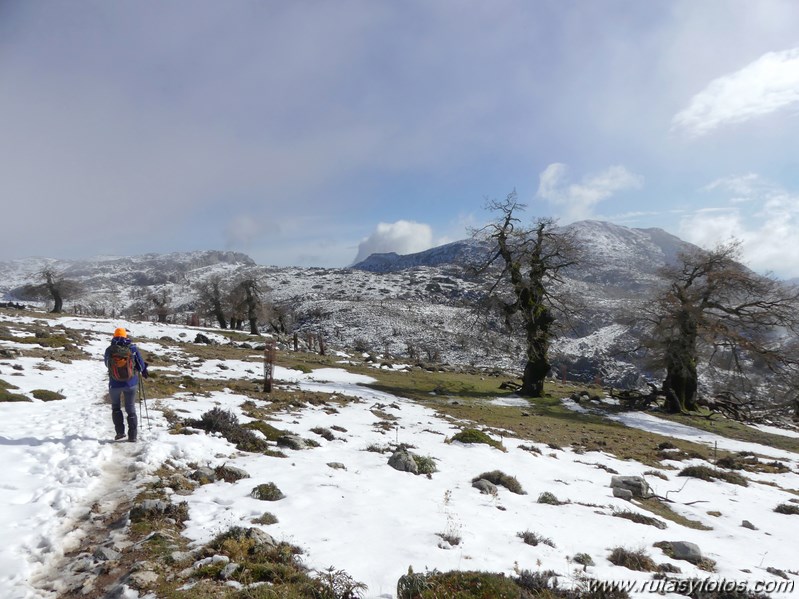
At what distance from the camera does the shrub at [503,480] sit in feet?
33.0

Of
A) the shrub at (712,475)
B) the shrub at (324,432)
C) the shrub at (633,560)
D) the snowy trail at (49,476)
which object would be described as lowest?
the shrub at (712,475)

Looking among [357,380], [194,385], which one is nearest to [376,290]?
[357,380]

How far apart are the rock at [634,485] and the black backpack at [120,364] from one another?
12.7 meters

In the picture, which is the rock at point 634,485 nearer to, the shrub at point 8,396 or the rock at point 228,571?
the rock at point 228,571

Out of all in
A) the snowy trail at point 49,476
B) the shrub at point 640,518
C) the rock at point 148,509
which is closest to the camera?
the snowy trail at point 49,476

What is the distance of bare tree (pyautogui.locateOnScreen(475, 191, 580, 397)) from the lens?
1144 inches

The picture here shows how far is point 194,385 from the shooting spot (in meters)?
18.7

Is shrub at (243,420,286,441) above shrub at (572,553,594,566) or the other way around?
above

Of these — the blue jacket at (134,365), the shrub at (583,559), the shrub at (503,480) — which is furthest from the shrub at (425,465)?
the blue jacket at (134,365)

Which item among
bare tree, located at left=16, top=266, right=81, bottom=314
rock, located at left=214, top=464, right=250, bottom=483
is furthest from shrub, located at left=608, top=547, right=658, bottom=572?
bare tree, located at left=16, top=266, right=81, bottom=314

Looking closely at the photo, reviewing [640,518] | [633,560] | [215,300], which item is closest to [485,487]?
[640,518]

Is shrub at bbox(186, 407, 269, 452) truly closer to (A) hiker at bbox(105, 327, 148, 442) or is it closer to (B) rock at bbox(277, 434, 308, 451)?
(B) rock at bbox(277, 434, 308, 451)

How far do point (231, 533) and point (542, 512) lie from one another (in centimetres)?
615

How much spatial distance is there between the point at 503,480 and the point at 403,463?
2495 millimetres
